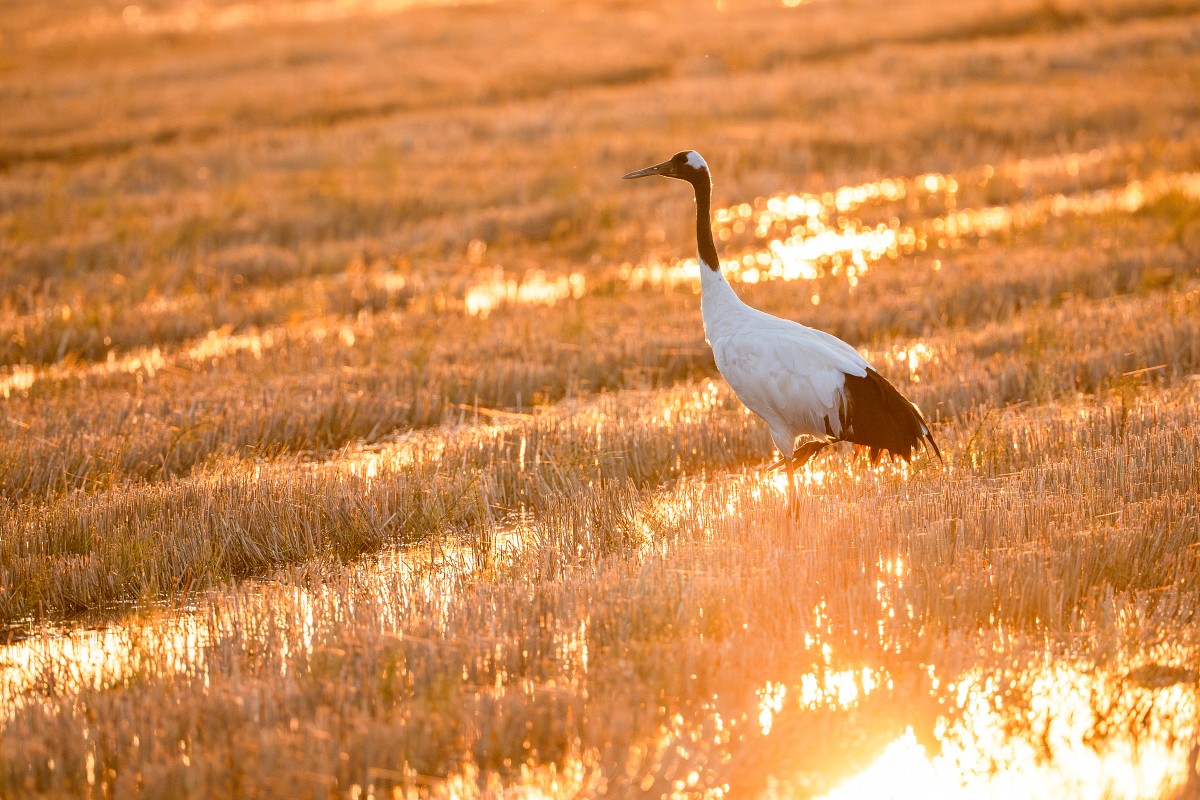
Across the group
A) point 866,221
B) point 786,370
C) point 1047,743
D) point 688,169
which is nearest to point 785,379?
point 786,370

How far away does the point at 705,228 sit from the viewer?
7.49 m

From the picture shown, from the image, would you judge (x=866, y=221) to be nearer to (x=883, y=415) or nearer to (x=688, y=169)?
(x=688, y=169)

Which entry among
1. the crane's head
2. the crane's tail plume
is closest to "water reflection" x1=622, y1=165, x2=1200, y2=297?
the crane's head

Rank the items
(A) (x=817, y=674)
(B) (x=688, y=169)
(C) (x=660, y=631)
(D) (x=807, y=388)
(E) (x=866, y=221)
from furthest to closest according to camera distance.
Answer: (E) (x=866, y=221)
(B) (x=688, y=169)
(D) (x=807, y=388)
(C) (x=660, y=631)
(A) (x=817, y=674)

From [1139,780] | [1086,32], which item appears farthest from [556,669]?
[1086,32]

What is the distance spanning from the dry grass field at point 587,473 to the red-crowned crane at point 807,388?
1.15 feet

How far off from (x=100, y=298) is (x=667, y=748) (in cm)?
943

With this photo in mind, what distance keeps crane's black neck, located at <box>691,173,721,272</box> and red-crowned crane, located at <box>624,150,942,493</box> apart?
1.05 ft

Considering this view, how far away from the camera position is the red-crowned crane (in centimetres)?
635

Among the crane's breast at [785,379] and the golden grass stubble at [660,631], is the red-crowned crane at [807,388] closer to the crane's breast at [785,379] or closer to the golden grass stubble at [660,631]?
the crane's breast at [785,379]

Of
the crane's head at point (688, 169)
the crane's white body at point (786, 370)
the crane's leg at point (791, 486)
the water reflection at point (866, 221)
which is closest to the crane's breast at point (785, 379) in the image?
the crane's white body at point (786, 370)

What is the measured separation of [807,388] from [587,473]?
1562mm

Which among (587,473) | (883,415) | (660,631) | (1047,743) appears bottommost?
(1047,743)

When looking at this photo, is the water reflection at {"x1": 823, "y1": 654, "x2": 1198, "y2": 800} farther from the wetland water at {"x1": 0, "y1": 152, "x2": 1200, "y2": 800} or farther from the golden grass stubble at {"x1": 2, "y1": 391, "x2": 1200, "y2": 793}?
the golden grass stubble at {"x1": 2, "y1": 391, "x2": 1200, "y2": 793}
